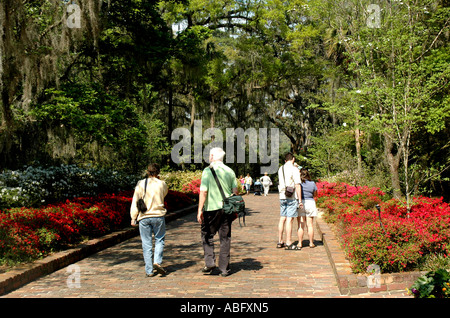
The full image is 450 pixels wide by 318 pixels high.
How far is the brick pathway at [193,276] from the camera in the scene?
5.67 meters

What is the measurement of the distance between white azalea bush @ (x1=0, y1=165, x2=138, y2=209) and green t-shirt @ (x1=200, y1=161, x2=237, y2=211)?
542 cm

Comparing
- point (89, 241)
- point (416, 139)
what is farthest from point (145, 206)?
point (416, 139)

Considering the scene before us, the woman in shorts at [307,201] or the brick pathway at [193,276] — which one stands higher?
the woman in shorts at [307,201]

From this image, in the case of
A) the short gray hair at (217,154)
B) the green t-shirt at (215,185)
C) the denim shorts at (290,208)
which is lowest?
the denim shorts at (290,208)

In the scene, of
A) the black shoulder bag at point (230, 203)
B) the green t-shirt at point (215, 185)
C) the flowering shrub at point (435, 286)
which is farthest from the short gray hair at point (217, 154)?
the flowering shrub at point (435, 286)

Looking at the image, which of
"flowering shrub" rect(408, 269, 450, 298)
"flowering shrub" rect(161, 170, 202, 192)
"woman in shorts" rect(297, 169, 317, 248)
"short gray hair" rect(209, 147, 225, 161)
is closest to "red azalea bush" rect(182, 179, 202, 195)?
"flowering shrub" rect(161, 170, 202, 192)

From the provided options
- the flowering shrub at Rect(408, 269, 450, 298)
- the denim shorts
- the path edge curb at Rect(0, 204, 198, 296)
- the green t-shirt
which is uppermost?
the green t-shirt

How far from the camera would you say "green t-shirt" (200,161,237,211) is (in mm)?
6613

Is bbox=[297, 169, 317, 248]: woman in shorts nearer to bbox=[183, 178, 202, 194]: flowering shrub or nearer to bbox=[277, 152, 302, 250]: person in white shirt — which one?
bbox=[277, 152, 302, 250]: person in white shirt

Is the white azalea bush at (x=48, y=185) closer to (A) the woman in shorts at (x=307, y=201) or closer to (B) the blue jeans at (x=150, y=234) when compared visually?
(B) the blue jeans at (x=150, y=234)

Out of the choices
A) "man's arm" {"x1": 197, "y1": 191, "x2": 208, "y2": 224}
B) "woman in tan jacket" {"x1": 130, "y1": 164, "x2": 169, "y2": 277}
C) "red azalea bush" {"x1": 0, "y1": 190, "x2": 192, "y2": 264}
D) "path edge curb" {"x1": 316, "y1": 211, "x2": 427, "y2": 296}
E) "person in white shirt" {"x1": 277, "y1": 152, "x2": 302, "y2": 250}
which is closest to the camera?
"path edge curb" {"x1": 316, "y1": 211, "x2": 427, "y2": 296}

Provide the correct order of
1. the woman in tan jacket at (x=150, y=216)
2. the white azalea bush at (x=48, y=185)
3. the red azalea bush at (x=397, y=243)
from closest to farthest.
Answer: the red azalea bush at (x=397, y=243) < the woman in tan jacket at (x=150, y=216) < the white azalea bush at (x=48, y=185)

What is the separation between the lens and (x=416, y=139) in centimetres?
1590

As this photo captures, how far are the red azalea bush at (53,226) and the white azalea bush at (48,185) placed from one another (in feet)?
3.75
